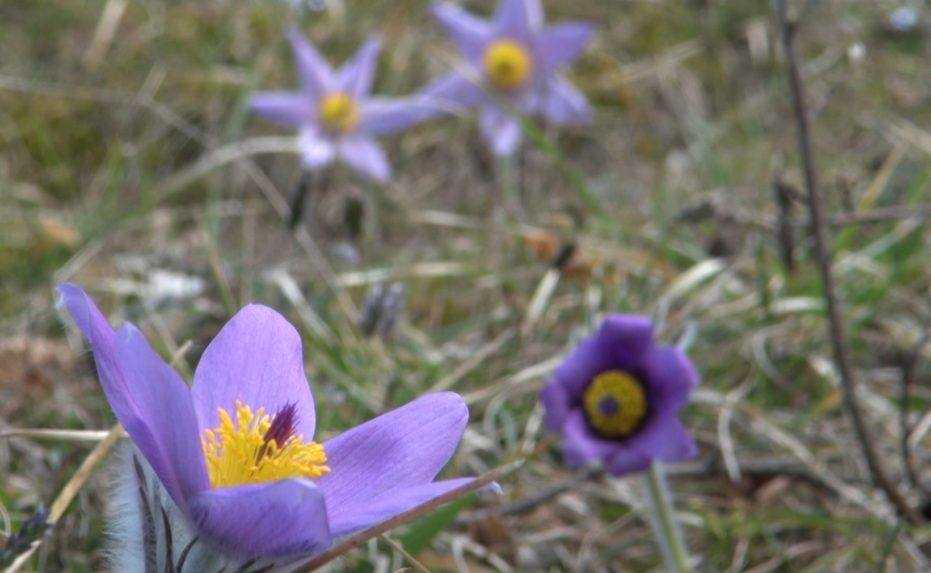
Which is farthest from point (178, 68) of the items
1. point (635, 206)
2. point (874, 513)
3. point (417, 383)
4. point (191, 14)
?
point (874, 513)

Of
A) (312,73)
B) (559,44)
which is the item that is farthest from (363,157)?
(559,44)

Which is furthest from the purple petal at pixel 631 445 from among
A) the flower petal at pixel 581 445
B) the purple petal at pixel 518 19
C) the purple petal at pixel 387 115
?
the purple petal at pixel 518 19

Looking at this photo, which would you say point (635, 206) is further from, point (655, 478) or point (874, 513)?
point (655, 478)

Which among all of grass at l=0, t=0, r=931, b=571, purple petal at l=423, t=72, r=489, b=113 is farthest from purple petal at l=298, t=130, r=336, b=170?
purple petal at l=423, t=72, r=489, b=113

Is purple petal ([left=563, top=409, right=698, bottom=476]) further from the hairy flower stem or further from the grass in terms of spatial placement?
the grass

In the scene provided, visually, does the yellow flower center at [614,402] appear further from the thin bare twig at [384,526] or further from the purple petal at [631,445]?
the thin bare twig at [384,526]

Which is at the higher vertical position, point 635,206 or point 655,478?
point 635,206
